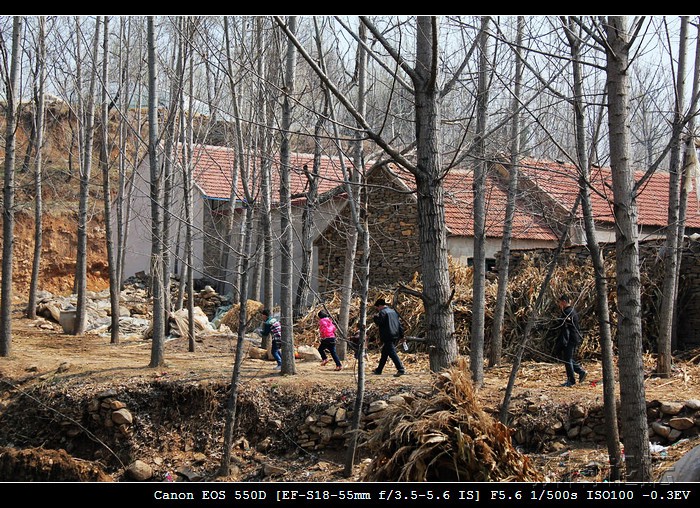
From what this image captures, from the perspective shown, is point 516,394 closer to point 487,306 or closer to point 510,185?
point 510,185

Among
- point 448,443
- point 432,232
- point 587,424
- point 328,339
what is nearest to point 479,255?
point 587,424

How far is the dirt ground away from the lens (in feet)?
30.9

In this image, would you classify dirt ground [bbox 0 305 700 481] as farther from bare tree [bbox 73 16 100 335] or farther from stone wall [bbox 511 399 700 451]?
bare tree [bbox 73 16 100 335]

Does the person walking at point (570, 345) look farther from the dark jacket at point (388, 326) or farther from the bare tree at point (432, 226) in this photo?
the bare tree at point (432, 226)

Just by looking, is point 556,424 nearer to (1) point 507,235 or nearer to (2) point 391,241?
(1) point 507,235

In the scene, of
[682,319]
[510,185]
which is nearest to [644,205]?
[682,319]

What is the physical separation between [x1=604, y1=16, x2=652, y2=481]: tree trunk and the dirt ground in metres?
2.28

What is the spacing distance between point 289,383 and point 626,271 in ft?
22.0

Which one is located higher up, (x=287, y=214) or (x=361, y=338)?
(x=287, y=214)

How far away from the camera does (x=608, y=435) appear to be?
25.1 feet

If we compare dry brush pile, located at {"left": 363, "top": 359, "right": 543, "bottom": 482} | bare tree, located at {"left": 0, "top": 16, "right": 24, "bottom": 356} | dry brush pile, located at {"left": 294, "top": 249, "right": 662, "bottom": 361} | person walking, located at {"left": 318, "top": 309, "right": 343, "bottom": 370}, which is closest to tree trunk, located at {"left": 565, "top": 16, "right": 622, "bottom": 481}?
dry brush pile, located at {"left": 363, "top": 359, "right": 543, "bottom": 482}

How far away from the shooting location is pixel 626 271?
18.3 ft

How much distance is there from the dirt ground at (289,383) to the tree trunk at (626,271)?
2280 mm

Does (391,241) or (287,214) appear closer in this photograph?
(287,214)
